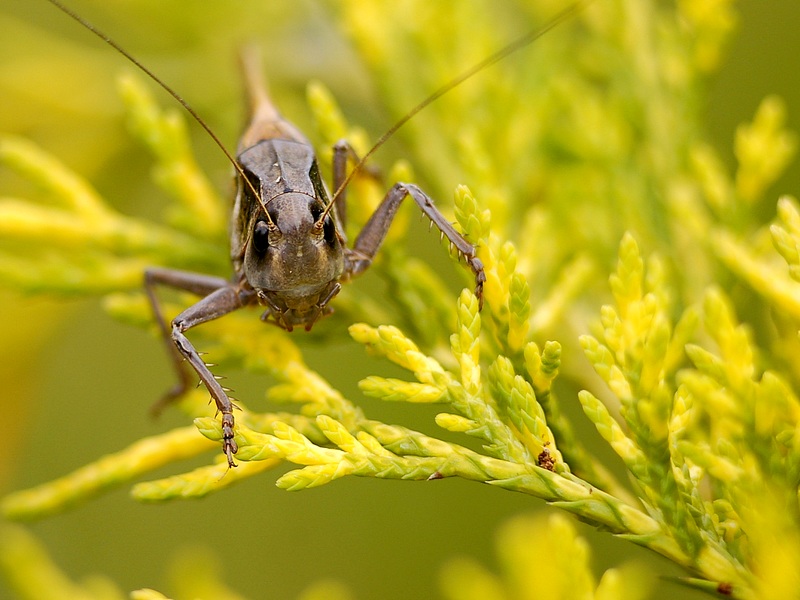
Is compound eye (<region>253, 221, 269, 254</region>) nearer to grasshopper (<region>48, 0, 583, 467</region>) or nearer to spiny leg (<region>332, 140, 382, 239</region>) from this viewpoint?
grasshopper (<region>48, 0, 583, 467</region>)

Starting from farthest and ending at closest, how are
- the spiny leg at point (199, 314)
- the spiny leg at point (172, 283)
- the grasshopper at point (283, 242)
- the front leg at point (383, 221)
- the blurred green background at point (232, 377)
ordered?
the blurred green background at point (232, 377) < the spiny leg at point (172, 283) < the front leg at point (383, 221) < the grasshopper at point (283, 242) < the spiny leg at point (199, 314)

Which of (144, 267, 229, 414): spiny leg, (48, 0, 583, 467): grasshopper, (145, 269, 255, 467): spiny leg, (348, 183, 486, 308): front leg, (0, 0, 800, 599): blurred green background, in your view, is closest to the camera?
(145, 269, 255, 467): spiny leg

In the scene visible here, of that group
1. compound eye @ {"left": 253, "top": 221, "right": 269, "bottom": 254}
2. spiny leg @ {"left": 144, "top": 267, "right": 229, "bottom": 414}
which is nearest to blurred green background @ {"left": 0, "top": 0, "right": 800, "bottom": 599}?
spiny leg @ {"left": 144, "top": 267, "right": 229, "bottom": 414}

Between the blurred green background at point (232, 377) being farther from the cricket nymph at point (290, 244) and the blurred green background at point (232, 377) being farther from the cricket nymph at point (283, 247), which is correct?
the cricket nymph at point (290, 244)

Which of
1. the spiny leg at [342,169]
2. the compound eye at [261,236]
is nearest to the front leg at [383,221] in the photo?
the spiny leg at [342,169]

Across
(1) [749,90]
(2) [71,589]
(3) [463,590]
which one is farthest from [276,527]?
(1) [749,90]

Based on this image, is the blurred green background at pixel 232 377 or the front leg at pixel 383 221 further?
the blurred green background at pixel 232 377
